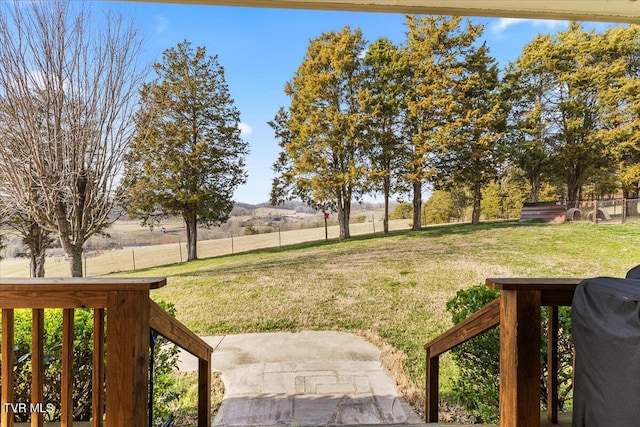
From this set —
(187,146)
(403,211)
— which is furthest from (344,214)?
(187,146)

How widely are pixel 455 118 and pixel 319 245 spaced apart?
1870 mm

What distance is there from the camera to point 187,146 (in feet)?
11.4

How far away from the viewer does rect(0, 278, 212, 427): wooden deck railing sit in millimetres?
1157

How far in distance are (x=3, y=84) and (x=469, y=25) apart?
406 centimetres

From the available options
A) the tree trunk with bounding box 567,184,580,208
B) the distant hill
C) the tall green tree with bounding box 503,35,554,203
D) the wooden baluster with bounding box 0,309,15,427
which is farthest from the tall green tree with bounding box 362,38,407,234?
the wooden baluster with bounding box 0,309,15,427

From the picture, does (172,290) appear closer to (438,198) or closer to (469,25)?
(438,198)

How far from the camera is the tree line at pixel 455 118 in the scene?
11.2 ft

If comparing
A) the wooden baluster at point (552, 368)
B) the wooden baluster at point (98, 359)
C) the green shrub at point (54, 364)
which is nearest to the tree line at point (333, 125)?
the green shrub at point (54, 364)

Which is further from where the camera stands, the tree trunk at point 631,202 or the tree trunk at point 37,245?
the tree trunk at point 631,202

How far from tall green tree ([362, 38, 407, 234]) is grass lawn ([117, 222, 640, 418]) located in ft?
2.05

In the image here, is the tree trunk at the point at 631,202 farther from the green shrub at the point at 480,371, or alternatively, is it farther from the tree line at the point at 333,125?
the green shrub at the point at 480,371

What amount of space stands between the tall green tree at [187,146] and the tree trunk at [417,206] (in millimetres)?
1726

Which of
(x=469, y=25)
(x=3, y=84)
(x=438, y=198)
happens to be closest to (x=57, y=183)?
(x=3, y=84)

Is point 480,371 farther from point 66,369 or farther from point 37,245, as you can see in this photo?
point 37,245
